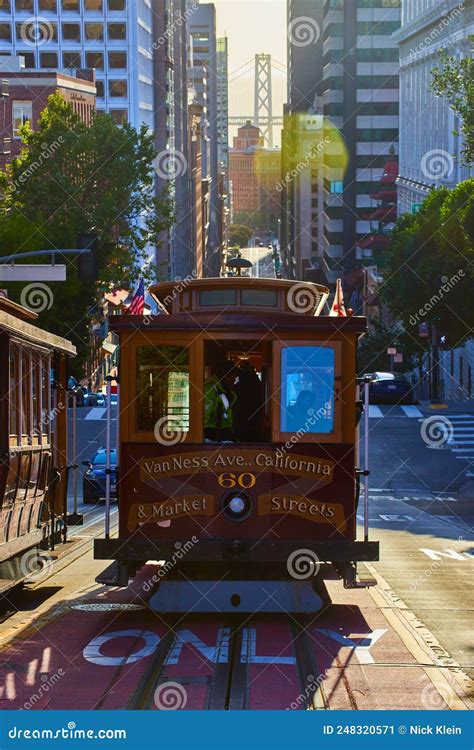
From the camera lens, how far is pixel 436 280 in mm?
66875

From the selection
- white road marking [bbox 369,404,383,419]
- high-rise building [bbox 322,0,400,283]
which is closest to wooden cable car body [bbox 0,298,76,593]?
white road marking [bbox 369,404,383,419]

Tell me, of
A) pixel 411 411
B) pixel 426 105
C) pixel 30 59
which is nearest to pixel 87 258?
pixel 411 411

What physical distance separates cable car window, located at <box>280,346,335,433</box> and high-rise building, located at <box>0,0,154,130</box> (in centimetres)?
10634

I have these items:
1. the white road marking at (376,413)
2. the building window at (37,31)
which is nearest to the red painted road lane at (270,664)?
the white road marking at (376,413)

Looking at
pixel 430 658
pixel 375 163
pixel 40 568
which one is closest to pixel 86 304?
pixel 40 568

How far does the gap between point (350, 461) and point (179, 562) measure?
2.25 meters

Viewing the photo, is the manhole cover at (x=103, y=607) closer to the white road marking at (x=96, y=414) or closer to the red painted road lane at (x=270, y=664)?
the red painted road lane at (x=270, y=664)

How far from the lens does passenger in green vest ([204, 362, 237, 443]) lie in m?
16.6

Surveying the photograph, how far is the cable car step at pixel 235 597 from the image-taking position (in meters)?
16.1

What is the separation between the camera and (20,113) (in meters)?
91.1

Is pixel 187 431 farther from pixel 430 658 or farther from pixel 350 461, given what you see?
pixel 430 658

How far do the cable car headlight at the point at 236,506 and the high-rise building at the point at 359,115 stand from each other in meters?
144

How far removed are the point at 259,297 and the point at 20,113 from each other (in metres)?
76.6

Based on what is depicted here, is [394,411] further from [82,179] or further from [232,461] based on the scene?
[232,461]
